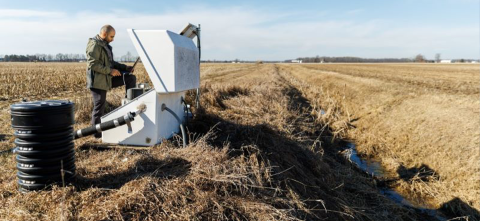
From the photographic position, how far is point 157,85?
15.3ft

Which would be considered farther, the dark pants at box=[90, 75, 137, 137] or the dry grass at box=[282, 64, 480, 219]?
the dry grass at box=[282, 64, 480, 219]

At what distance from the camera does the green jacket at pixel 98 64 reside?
505cm

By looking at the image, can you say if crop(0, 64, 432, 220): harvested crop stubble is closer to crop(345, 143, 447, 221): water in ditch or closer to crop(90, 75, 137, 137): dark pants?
crop(90, 75, 137, 137): dark pants

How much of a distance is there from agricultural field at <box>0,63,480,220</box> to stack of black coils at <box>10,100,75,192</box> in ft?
0.52

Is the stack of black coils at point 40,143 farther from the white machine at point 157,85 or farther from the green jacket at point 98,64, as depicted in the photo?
the green jacket at point 98,64

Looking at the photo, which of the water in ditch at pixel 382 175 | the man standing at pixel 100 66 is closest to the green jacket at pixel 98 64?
the man standing at pixel 100 66

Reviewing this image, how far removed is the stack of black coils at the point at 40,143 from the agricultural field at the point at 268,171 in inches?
6.2

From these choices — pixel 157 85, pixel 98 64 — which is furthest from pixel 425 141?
pixel 98 64

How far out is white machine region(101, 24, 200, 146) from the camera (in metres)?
4.59

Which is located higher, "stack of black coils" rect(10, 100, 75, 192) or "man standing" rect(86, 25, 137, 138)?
"man standing" rect(86, 25, 137, 138)

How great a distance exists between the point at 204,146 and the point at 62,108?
1.77 m

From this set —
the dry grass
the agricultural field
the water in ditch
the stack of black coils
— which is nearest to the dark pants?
the agricultural field

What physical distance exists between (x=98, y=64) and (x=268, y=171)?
311 cm

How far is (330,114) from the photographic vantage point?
12414 mm
